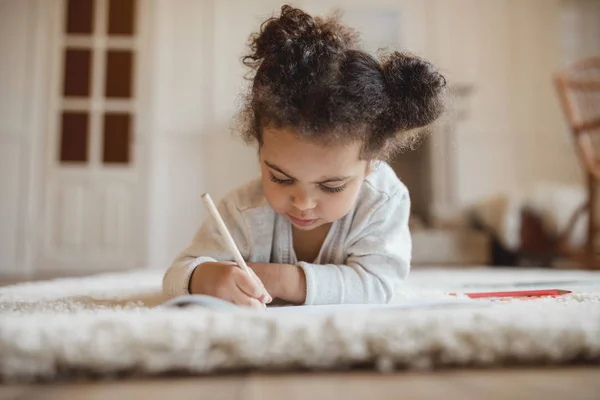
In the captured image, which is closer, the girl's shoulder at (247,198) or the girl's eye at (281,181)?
the girl's eye at (281,181)

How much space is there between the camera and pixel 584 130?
1.68 meters

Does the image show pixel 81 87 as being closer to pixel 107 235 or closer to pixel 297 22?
pixel 107 235

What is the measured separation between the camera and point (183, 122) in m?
2.87

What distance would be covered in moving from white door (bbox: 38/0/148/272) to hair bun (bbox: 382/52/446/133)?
7.26 ft

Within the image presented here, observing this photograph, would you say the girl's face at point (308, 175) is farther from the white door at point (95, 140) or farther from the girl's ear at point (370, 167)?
the white door at point (95, 140)

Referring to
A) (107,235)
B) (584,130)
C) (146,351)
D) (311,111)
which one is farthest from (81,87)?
(146,351)

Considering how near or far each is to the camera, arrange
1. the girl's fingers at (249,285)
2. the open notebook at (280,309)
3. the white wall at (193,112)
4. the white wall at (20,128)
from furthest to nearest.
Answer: the white wall at (193,112)
the white wall at (20,128)
the girl's fingers at (249,285)
the open notebook at (280,309)

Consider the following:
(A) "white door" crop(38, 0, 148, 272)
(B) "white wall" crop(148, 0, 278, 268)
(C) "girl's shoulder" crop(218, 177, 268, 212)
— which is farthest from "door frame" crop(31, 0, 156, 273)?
(C) "girl's shoulder" crop(218, 177, 268, 212)

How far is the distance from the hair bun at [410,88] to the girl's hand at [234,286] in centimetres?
25

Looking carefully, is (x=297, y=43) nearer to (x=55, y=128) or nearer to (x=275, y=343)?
(x=275, y=343)

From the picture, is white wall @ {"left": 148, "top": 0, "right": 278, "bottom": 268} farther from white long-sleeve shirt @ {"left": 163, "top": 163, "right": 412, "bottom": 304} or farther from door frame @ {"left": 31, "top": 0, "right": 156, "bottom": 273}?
white long-sleeve shirt @ {"left": 163, "top": 163, "right": 412, "bottom": 304}

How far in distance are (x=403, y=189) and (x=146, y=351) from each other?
0.49 m

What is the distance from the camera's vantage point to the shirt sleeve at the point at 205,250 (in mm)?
637

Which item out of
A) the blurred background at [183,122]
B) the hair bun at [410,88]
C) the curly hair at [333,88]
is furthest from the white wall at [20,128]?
the hair bun at [410,88]
